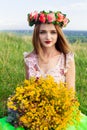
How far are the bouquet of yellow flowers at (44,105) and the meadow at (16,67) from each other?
1130mm

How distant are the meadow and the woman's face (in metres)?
1.09

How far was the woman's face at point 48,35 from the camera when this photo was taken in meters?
5.58

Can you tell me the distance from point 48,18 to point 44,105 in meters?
1.31

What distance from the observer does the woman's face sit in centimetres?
558

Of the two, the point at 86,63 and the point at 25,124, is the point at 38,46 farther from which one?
the point at 86,63

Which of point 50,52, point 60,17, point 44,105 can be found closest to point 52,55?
point 50,52

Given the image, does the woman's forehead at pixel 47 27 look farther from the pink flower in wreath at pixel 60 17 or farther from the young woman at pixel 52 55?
the pink flower in wreath at pixel 60 17

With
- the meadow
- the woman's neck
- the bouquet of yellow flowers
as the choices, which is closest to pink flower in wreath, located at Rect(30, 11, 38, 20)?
the woman's neck

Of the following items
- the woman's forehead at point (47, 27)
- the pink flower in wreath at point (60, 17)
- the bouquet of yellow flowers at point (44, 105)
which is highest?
the pink flower in wreath at point (60, 17)

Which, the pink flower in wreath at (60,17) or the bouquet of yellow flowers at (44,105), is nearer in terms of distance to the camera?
the bouquet of yellow flowers at (44,105)

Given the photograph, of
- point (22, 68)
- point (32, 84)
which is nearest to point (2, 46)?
point (22, 68)

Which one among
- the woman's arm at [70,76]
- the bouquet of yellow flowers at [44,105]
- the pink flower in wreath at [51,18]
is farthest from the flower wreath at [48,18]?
the bouquet of yellow flowers at [44,105]

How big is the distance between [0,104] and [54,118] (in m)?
1.56

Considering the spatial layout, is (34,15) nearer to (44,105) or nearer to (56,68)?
(56,68)
